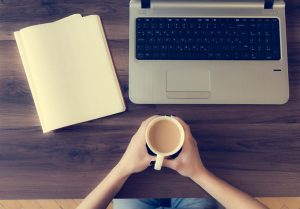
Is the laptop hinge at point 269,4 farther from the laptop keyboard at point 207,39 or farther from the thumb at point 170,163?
the thumb at point 170,163

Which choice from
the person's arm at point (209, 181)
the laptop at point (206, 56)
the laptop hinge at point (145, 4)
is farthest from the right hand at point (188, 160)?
the laptop hinge at point (145, 4)

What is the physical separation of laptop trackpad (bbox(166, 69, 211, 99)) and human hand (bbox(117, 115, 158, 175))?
0.28 ft

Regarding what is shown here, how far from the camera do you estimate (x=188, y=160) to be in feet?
2.50

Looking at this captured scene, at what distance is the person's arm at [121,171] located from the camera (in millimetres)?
766

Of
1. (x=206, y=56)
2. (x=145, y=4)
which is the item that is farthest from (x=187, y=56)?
(x=145, y=4)

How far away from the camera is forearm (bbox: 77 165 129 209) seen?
78 centimetres

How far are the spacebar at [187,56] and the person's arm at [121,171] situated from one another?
15cm

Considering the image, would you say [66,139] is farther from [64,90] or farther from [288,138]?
[288,138]

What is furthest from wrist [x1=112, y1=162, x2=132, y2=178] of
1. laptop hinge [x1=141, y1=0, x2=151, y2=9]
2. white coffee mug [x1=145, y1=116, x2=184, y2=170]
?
laptop hinge [x1=141, y1=0, x2=151, y2=9]

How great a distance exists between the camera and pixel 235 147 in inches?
32.2

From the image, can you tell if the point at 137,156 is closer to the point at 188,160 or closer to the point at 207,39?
the point at 188,160

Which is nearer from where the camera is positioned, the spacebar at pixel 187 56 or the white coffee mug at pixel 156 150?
the white coffee mug at pixel 156 150

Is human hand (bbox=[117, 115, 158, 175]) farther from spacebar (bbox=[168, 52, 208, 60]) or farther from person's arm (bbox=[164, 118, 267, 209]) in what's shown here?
spacebar (bbox=[168, 52, 208, 60])

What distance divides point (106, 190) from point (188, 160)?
7.2 inches
